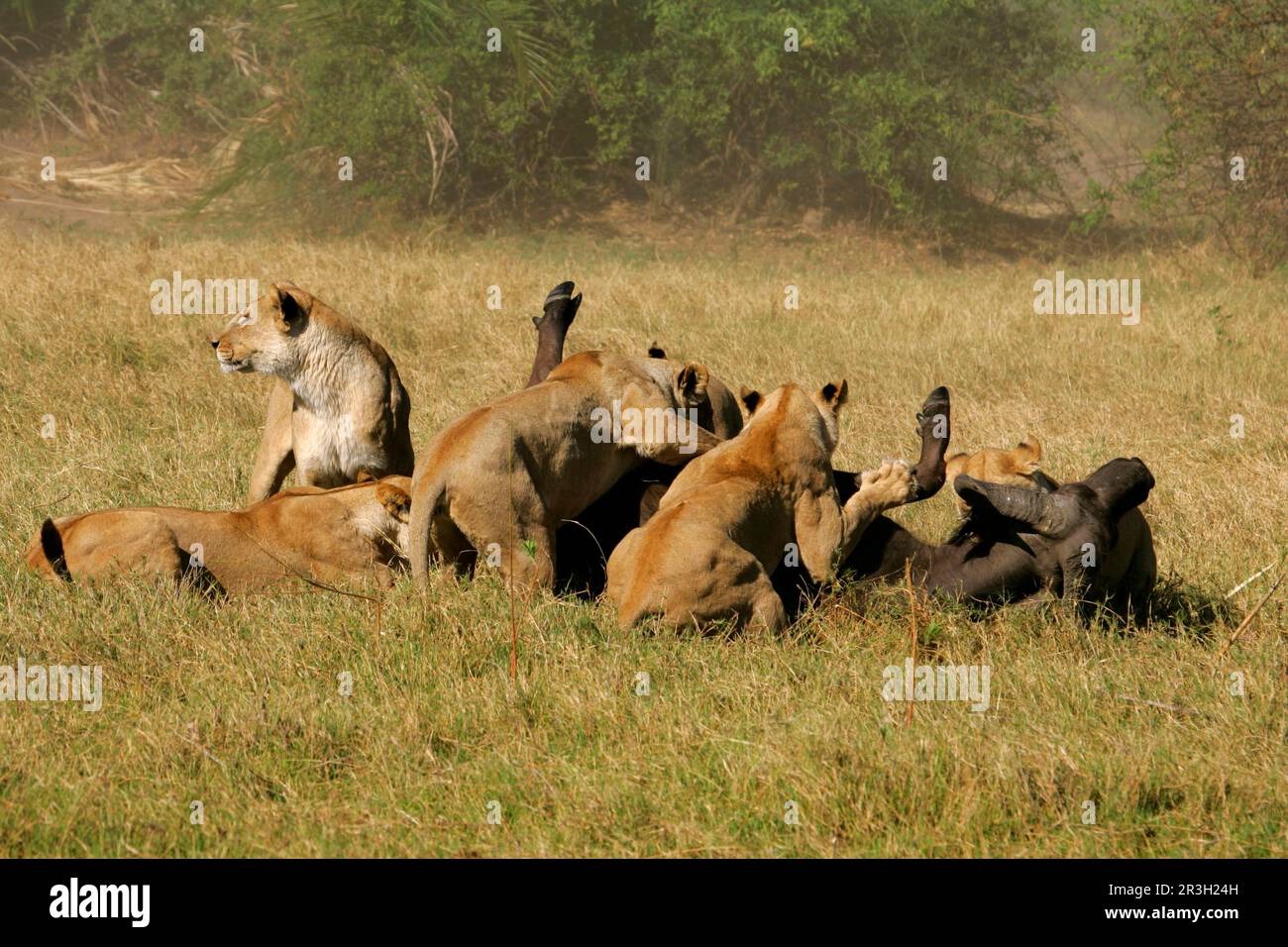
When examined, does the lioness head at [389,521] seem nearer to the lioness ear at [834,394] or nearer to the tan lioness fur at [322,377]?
the tan lioness fur at [322,377]

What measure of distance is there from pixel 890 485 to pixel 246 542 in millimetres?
2473

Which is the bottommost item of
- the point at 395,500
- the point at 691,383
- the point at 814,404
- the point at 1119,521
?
the point at 1119,521

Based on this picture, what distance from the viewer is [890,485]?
5520mm

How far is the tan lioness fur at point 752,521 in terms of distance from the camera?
497 cm

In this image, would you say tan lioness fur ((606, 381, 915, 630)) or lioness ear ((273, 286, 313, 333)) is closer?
tan lioness fur ((606, 381, 915, 630))

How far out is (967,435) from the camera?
867cm

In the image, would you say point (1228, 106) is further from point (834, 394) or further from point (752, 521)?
point (752, 521)

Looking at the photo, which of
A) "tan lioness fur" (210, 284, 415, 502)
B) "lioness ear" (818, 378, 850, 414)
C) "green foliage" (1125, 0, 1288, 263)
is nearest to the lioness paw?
"lioness ear" (818, 378, 850, 414)

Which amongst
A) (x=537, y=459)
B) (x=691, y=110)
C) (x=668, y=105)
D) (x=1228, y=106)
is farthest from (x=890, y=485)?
(x=668, y=105)

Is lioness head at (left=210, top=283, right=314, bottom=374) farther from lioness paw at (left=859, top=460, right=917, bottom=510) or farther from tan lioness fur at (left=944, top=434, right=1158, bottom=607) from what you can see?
tan lioness fur at (left=944, top=434, right=1158, bottom=607)

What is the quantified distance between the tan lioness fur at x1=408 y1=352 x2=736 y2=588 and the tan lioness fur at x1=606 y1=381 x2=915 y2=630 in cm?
25

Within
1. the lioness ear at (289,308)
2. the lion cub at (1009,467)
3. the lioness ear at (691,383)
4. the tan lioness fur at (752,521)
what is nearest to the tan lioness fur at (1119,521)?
the lion cub at (1009,467)

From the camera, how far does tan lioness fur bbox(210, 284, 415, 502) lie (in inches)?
244

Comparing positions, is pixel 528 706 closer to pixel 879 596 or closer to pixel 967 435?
pixel 879 596
